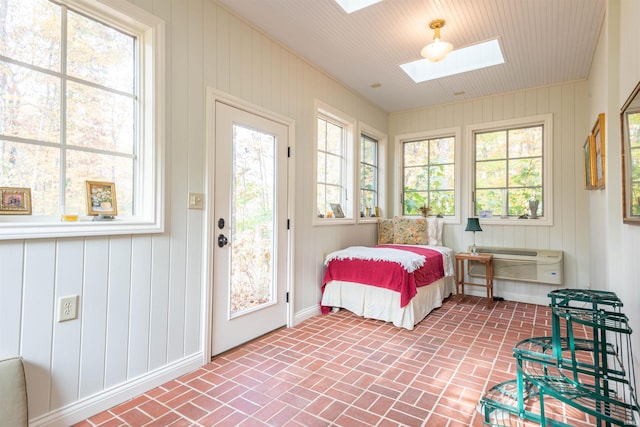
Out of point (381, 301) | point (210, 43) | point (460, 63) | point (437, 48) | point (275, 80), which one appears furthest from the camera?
point (460, 63)

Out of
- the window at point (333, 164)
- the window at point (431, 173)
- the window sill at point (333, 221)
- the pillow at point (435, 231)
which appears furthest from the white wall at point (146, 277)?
the window at point (431, 173)

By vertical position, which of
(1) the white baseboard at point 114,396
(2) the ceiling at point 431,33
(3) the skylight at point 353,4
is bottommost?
(1) the white baseboard at point 114,396

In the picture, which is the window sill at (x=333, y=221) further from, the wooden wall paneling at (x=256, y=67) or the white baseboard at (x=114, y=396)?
the white baseboard at (x=114, y=396)

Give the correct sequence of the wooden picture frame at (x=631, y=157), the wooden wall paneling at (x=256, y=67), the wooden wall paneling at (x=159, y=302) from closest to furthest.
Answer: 1. the wooden picture frame at (x=631, y=157)
2. the wooden wall paneling at (x=159, y=302)
3. the wooden wall paneling at (x=256, y=67)

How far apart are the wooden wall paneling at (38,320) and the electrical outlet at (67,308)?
0.13ft

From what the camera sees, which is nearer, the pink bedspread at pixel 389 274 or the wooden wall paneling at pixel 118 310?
the wooden wall paneling at pixel 118 310

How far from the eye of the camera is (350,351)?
8.93 feet

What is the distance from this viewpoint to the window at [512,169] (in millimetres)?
4250

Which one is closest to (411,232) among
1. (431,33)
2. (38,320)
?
(431,33)

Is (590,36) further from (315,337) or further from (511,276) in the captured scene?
(315,337)

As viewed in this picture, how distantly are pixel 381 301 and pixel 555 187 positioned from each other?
2.82m

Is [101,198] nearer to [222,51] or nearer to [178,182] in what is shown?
[178,182]

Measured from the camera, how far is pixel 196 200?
95.2 inches

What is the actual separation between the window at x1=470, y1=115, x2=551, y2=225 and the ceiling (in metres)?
0.64
